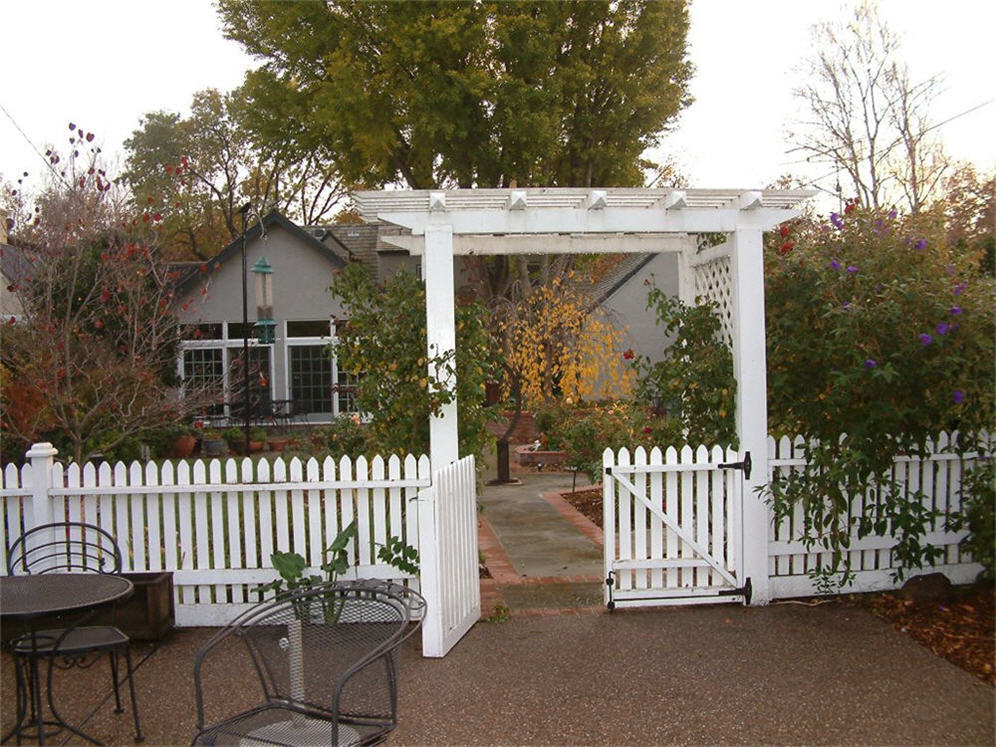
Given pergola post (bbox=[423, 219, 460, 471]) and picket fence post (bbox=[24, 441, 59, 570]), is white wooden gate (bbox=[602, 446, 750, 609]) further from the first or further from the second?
picket fence post (bbox=[24, 441, 59, 570])

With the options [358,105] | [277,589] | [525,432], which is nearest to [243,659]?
[277,589]

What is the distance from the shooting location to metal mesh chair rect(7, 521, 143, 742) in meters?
3.86

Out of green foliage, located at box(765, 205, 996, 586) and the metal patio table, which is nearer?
the metal patio table

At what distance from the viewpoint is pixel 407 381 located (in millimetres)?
5859

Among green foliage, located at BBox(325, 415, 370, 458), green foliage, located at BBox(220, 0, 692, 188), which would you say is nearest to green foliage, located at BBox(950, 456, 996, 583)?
green foliage, located at BBox(325, 415, 370, 458)

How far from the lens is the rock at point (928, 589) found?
563 centimetres

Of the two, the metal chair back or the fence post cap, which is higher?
the fence post cap

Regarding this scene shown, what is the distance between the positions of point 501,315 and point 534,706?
959 centimetres

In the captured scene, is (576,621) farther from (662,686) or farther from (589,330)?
(589,330)

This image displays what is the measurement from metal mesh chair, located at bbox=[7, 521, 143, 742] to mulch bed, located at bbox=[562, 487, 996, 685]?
4.26 metres

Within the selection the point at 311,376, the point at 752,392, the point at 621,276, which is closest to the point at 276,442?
the point at 311,376

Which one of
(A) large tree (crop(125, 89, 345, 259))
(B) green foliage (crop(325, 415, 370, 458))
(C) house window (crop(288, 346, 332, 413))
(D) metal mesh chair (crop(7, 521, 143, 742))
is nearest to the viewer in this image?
(D) metal mesh chair (crop(7, 521, 143, 742))

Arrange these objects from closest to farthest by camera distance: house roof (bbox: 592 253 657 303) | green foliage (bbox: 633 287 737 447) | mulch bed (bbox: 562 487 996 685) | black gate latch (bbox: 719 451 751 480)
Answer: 1. mulch bed (bbox: 562 487 996 685)
2. black gate latch (bbox: 719 451 751 480)
3. green foliage (bbox: 633 287 737 447)
4. house roof (bbox: 592 253 657 303)

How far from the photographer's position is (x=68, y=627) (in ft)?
12.4
